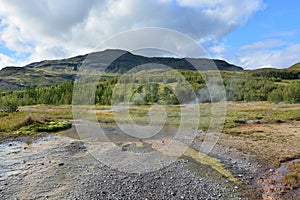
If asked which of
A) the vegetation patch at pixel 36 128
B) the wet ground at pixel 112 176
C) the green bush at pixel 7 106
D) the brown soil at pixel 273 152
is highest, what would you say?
the green bush at pixel 7 106

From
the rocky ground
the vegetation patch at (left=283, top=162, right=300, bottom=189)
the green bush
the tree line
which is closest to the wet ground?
the rocky ground

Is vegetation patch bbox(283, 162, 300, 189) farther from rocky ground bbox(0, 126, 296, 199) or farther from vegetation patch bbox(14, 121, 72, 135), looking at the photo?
vegetation patch bbox(14, 121, 72, 135)

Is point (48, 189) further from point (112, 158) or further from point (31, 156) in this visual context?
point (31, 156)

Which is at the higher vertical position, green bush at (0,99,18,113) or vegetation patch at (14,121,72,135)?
green bush at (0,99,18,113)

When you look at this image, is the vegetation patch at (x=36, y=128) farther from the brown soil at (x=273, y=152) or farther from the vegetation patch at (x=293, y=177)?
the vegetation patch at (x=293, y=177)

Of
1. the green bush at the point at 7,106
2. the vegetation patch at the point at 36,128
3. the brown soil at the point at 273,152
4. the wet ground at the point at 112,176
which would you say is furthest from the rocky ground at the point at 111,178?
the green bush at the point at 7,106

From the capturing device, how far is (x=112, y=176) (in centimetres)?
1320

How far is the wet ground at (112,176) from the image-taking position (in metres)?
11.0

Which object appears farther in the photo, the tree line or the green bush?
the tree line

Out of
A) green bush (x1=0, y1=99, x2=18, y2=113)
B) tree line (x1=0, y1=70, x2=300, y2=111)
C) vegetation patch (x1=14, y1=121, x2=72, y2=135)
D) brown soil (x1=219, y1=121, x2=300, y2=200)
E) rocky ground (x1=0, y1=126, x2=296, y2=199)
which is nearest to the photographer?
rocky ground (x1=0, y1=126, x2=296, y2=199)

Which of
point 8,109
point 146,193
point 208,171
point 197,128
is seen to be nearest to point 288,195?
point 208,171

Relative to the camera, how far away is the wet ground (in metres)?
11.0

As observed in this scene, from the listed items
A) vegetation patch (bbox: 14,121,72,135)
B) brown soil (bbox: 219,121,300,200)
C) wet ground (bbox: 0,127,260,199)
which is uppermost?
vegetation patch (bbox: 14,121,72,135)

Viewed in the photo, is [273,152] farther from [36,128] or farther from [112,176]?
[36,128]
